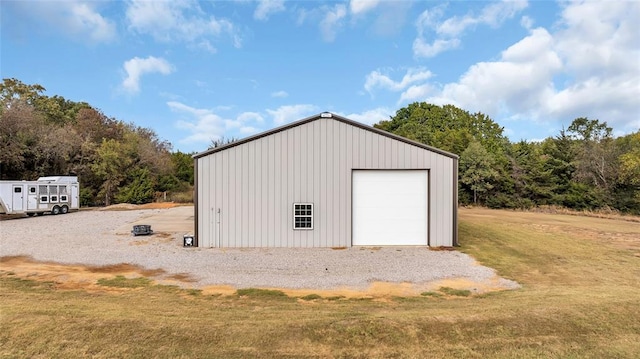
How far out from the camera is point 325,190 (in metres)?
12.5

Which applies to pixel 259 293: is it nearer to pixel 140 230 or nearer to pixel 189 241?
pixel 189 241

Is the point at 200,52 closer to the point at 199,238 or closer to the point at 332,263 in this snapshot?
the point at 199,238

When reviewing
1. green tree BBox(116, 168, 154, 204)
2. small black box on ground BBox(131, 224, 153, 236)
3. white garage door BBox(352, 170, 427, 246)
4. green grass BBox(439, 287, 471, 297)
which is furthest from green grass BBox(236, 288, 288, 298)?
green tree BBox(116, 168, 154, 204)

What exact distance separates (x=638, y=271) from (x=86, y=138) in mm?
42649

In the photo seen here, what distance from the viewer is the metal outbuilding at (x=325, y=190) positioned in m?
12.4

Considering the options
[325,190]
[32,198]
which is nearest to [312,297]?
[325,190]

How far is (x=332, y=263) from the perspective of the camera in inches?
392

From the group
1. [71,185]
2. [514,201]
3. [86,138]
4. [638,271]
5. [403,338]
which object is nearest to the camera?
[403,338]

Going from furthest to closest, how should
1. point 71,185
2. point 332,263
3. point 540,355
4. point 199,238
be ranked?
point 71,185 < point 199,238 < point 332,263 < point 540,355

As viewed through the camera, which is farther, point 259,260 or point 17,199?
point 17,199

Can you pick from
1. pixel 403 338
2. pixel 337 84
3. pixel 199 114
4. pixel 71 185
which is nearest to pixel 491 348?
pixel 403 338

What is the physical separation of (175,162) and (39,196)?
21395 millimetres

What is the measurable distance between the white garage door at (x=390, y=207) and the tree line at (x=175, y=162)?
23.2 meters

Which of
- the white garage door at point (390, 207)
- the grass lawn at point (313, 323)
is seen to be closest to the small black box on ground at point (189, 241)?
the grass lawn at point (313, 323)
